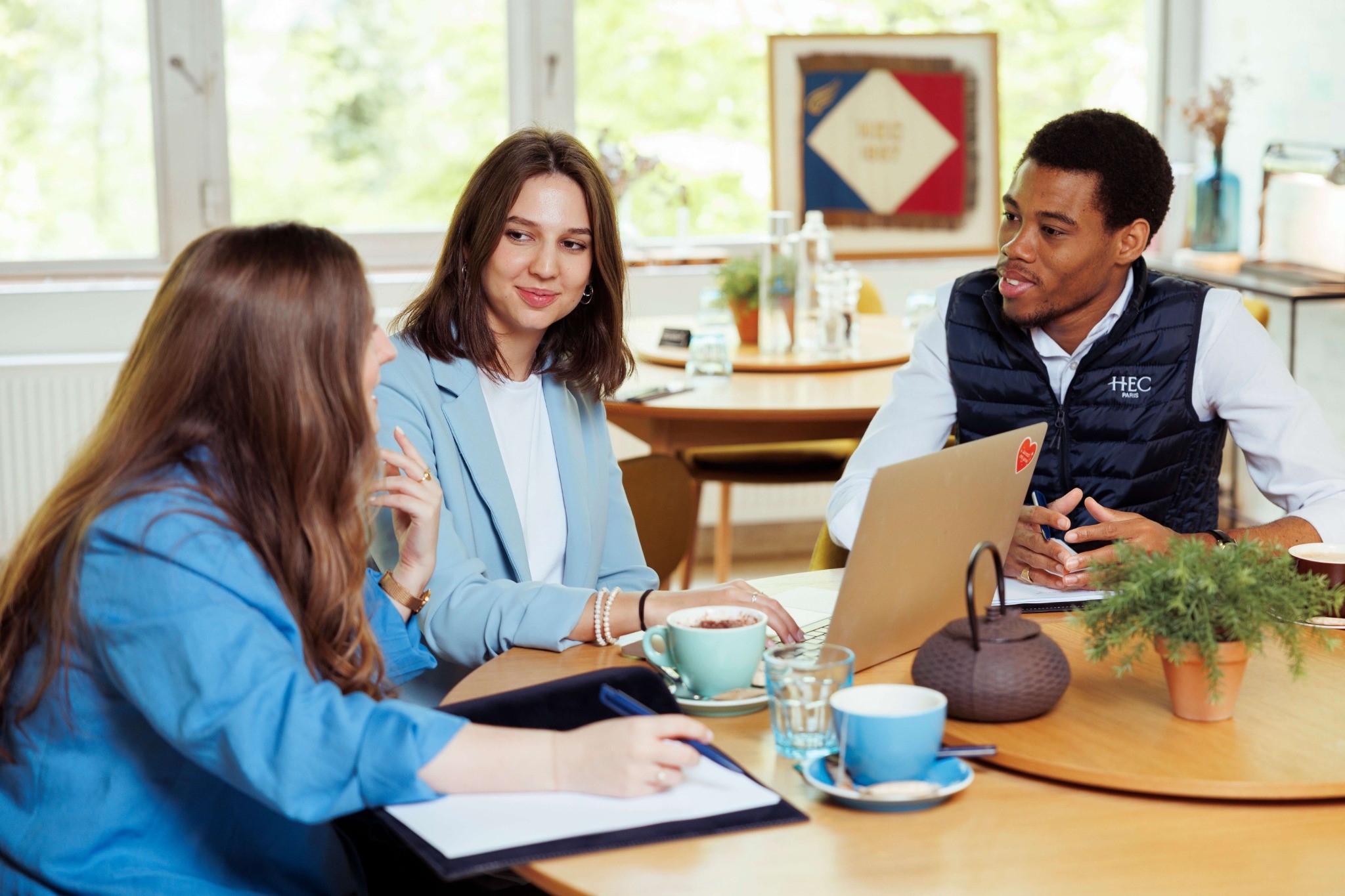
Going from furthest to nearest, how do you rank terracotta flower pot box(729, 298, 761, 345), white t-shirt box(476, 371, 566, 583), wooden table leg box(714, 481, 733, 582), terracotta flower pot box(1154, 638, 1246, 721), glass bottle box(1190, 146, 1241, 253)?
glass bottle box(1190, 146, 1241, 253)
wooden table leg box(714, 481, 733, 582)
terracotta flower pot box(729, 298, 761, 345)
white t-shirt box(476, 371, 566, 583)
terracotta flower pot box(1154, 638, 1246, 721)

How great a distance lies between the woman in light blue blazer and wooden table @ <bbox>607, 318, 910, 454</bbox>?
80 centimetres

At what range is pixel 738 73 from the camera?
4805mm

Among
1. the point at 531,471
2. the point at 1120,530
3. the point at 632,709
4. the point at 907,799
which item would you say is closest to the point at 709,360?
the point at 531,471

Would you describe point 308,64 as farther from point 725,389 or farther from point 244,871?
point 244,871

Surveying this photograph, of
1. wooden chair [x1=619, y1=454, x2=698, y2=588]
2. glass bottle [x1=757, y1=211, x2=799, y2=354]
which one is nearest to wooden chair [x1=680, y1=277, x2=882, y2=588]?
glass bottle [x1=757, y1=211, x2=799, y2=354]

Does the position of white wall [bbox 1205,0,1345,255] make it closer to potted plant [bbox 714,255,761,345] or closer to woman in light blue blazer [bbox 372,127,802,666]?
potted plant [bbox 714,255,761,345]

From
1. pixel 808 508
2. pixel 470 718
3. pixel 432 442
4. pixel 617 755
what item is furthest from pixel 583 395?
pixel 808 508

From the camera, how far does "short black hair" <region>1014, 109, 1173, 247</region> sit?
1.96 meters

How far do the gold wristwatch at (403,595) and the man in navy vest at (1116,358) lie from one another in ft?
2.03

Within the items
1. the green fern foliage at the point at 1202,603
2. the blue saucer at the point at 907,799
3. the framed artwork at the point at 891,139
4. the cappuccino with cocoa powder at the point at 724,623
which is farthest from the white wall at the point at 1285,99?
the blue saucer at the point at 907,799

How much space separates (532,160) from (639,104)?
301cm

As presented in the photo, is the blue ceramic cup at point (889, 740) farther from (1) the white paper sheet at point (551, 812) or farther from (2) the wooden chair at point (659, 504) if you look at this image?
(2) the wooden chair at point (659, 504)

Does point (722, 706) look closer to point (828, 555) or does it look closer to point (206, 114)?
point (828, 555)

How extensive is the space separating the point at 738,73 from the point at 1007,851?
414 centimetres
